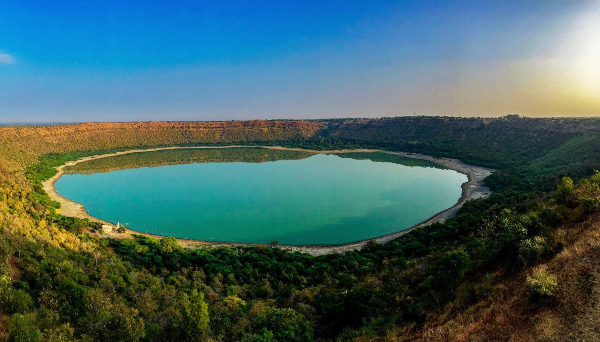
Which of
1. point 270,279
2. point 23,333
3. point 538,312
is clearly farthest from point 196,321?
point 538,312

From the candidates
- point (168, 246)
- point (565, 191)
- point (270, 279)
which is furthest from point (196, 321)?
point (565, 191)

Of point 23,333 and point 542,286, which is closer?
point 23,333

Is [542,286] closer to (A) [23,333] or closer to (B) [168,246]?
(A) [23,333]

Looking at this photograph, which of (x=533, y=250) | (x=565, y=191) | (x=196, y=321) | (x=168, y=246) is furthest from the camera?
(x=168, y=246)

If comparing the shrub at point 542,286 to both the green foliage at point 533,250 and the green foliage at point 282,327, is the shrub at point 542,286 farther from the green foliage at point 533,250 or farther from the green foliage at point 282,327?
the green foliage at point 282,327

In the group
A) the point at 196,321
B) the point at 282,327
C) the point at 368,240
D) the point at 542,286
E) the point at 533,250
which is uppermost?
the point at 533,250

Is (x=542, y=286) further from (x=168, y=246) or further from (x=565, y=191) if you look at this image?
(x=168, y=246)

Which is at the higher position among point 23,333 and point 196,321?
point 23,333

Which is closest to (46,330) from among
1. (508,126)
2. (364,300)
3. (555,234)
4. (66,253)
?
(66,253)

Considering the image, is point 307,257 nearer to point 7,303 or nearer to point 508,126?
point 7,303

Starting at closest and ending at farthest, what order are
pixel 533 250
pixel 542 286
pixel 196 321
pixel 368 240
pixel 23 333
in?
pixel 23 333 < pixel 542 286 < pixel 196 321 < pixel 533 250 < pixel 368 240

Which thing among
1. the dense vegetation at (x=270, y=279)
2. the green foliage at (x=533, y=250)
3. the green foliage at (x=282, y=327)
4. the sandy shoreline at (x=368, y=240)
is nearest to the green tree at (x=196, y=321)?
the dense vegetation at (x=270, y=279)
